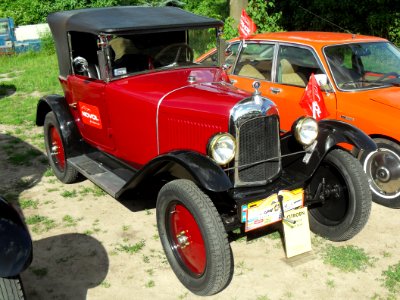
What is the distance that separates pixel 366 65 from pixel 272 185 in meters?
2.43

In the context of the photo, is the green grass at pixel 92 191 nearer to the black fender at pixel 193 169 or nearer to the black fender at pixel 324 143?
the black fender at pixel 193 169

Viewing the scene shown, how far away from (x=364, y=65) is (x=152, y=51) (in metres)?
2.44

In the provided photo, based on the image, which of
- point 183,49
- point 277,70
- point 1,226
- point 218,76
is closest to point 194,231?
point 1,226

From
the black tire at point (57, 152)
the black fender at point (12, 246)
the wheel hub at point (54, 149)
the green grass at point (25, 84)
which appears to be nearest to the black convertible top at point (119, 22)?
the black tire at point (57, 152)

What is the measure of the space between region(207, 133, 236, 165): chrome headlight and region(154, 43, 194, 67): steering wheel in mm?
1573

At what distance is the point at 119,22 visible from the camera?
407 centimetres

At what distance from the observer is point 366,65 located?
503cm

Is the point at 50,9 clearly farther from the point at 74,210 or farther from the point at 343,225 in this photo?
the point at 343,225

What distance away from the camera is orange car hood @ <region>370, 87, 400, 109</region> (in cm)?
434

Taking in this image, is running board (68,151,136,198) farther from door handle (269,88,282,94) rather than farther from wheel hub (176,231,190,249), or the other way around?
door handle (269,88,282,94)

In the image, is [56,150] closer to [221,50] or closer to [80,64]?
[80,64]

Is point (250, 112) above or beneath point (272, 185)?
above

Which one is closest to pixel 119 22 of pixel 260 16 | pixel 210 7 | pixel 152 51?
pixel 152 51

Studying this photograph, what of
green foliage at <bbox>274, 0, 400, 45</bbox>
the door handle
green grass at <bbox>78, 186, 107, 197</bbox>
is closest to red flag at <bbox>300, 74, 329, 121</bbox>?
the door handle
